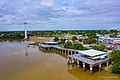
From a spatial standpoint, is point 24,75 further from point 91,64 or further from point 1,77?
point 91,64

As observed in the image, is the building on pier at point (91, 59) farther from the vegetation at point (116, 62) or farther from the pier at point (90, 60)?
the vegetation at point (116, 62)

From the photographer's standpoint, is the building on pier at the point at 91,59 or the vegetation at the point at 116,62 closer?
the vegetation at the point at 116,62

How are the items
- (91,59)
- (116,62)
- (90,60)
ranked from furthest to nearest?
(91,59) < (90,60) < (116,62)

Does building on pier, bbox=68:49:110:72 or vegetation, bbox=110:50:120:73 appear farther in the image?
building on pier, bbox=68:49:110:72

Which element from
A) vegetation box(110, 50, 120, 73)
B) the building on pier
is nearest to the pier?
the building on pier

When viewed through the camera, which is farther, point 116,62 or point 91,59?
point 91,59

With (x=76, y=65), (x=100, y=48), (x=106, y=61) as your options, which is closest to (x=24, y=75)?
(x=76, y=65)

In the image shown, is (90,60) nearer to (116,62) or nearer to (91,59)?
(91,59)

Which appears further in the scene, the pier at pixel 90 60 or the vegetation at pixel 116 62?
the pier at pixel 90 60

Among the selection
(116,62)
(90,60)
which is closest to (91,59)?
(90,60)

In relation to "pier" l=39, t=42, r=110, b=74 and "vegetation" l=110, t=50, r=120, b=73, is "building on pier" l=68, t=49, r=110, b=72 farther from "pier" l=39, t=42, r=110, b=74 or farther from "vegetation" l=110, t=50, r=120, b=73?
"vegetation" l=110, t=50, r=120, b=73

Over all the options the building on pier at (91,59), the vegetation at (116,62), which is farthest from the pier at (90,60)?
the vegetation at (116,62)
